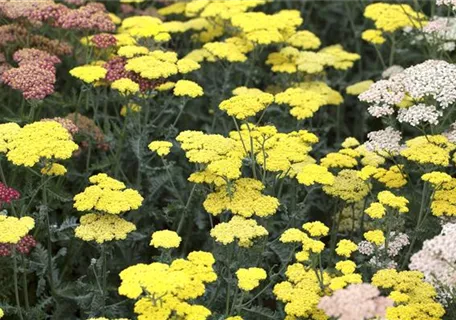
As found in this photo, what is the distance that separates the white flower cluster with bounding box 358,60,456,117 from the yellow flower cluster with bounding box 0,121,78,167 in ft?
7.78

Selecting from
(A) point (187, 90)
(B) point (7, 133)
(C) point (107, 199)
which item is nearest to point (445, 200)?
(A) point (187, 90)

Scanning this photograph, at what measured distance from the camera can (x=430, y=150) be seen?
20.4 feet

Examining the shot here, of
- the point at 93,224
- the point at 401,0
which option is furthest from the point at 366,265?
the point at 401,0

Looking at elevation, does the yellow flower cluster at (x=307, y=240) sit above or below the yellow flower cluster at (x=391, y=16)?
below

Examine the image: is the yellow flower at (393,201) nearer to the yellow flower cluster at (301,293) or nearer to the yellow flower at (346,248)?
the yellow flower at (346,248)

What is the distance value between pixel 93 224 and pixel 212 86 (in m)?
3.04

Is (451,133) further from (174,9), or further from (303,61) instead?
(174,9)

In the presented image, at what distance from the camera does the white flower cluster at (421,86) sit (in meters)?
6.36

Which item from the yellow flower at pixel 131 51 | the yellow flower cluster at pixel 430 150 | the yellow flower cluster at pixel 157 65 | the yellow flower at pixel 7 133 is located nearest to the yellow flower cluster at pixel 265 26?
the yellow flower cluster at pixel 157 65

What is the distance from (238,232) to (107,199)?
94 cm

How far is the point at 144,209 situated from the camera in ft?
23.1

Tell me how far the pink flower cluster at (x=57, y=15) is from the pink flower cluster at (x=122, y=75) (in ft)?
1.59

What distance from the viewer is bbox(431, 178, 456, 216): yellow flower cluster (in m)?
6.00

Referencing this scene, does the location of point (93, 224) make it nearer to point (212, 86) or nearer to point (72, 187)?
point (72, 187)
